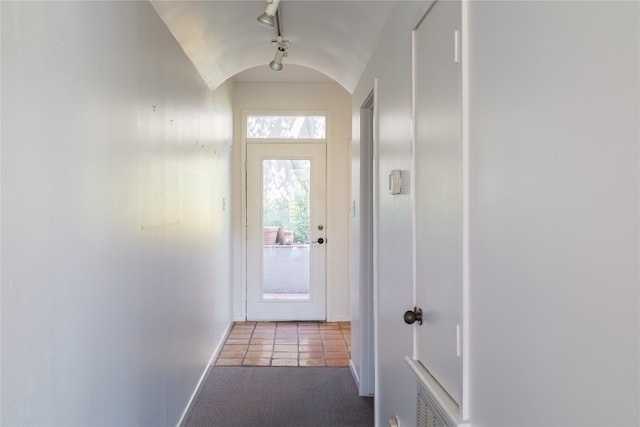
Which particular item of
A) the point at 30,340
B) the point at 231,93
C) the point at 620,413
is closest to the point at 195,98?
the point at 231,93

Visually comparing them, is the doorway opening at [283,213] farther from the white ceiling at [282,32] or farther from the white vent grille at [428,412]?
the white vent grille at [428,412]

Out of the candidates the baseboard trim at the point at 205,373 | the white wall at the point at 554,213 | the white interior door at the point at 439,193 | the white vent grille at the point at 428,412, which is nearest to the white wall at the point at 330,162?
the baseboard trim at the point at 205,373

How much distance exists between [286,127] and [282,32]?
2162mm

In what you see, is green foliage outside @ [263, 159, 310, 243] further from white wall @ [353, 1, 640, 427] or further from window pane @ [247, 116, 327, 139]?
white wall @ [353, 1, 640, 427]

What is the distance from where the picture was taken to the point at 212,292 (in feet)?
11.6

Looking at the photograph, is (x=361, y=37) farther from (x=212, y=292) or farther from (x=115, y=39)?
(x=212, y=292)

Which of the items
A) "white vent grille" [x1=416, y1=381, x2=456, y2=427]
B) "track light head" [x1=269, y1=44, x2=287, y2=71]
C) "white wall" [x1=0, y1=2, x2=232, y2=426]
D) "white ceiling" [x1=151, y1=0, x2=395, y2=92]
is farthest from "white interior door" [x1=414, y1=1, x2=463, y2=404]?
"track light head" [x1=269, y1=44, x2=287, y2=71]

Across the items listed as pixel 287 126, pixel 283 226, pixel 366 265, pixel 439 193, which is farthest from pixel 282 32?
pixel 283 226

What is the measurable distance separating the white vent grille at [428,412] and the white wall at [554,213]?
7.6 inches

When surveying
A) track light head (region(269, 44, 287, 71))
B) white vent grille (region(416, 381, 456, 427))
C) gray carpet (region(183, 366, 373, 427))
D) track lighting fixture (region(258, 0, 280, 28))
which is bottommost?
gray carpet (region(183, 366, 373, 427))

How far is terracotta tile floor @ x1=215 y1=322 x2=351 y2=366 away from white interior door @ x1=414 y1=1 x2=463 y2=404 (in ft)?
7.27

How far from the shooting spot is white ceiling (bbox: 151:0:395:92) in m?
2.15

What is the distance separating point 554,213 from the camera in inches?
30.8

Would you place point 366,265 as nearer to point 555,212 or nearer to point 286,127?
point 555,212
